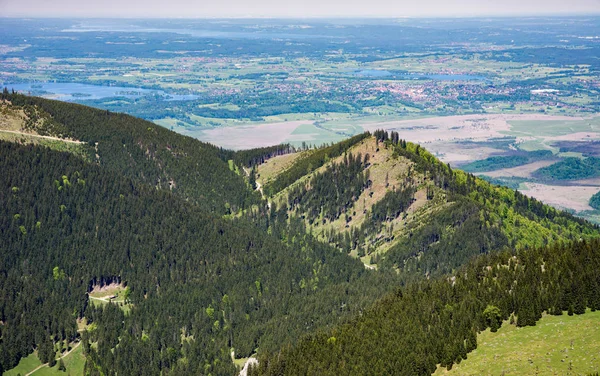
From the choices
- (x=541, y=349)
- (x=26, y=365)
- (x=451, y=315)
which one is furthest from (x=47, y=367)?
(x=541, y=349)

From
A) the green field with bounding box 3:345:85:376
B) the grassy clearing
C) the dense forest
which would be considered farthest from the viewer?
the green field with bounding box 3:345:85:376

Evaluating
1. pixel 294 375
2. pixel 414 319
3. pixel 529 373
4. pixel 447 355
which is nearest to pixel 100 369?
pixel 294 375

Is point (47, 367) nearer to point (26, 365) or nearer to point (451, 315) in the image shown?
point (26, 365)

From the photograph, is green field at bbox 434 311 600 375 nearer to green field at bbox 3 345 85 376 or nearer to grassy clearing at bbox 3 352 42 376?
green field at bbox 3 345 85 376

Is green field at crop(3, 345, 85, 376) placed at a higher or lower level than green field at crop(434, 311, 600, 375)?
lower

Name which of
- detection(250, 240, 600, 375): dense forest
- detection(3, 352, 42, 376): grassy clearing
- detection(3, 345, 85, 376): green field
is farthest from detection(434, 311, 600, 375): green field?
detection(3, 352, 42, 376): grassy clearing

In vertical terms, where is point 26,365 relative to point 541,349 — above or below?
below

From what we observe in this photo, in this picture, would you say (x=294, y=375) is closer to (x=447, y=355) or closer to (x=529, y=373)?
(x=447, y=355)

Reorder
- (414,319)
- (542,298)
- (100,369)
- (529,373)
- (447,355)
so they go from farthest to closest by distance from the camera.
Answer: (100,369) < (414,319) < (542,298) < (447,355) < (529,373)
